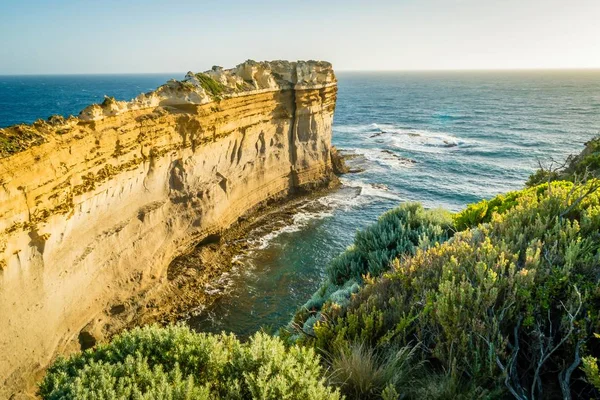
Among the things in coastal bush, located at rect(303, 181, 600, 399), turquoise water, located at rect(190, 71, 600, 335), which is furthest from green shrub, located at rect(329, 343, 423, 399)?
turquoise water, located at rect(190, 71, 600, 335)

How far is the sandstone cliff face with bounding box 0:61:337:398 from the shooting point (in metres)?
11.5

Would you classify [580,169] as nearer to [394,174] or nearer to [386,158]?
[394,174]

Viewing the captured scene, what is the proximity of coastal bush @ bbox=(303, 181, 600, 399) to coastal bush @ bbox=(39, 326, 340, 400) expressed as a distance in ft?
2.69

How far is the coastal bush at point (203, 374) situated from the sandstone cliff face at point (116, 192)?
7747 millimetres

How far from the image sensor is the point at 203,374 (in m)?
4.79

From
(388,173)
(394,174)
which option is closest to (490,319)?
(394,174)

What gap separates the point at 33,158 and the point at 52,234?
2.50 meters

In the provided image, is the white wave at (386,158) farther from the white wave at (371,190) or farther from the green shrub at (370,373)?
the green shrub at (370,373)

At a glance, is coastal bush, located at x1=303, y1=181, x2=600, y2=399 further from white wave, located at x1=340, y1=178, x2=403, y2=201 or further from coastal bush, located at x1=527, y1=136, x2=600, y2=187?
white wave, located at x1=340, y1=178, x2=403, y2=201

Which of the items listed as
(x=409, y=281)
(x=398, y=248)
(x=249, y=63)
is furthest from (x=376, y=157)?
(x=409, y=281)

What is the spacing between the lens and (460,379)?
14.9 feet

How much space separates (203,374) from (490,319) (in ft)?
12.0

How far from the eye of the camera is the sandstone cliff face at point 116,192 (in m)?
11.5

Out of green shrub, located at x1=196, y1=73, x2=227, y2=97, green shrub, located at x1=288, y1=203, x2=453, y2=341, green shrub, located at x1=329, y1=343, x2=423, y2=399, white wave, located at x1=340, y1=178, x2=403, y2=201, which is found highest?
green shrub, located at x1=196, y1=73, x2=227, y2=97
